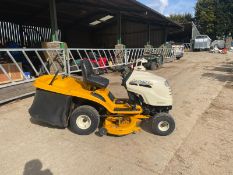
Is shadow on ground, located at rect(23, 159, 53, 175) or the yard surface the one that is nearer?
shadow on ground, located at rect(23, 159, 53, 175)

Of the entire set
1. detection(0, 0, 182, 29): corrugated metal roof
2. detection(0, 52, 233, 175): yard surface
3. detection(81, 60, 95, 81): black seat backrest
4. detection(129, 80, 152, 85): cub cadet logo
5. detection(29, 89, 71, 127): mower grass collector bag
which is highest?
detection(0, 0, 182, 29): corrugated metal roof

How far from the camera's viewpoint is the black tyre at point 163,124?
371 centimetres

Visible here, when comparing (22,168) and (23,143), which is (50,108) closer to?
(23,143)

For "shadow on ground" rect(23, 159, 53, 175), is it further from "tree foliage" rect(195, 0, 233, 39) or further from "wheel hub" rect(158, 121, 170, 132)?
"tree foliage" rect(195, 0, 233, 39)

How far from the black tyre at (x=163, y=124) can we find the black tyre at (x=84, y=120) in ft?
3.23

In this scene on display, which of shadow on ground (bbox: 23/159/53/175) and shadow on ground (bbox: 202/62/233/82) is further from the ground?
shadow on ground (bbox: 202/62/233/82)

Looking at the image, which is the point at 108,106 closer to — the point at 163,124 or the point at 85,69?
the point at 85,69

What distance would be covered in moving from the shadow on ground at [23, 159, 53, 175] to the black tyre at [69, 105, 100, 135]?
0.89m

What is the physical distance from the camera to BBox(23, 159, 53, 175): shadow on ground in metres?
2.74

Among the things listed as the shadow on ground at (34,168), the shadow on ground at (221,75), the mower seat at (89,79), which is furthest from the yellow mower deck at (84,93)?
the shadow on ground at (221,75)

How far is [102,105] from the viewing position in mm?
3639

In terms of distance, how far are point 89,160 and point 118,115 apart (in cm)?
95

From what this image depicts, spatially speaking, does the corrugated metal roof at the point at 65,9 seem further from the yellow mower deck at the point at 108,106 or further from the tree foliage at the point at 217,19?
the tree foliage at the point at 217,19

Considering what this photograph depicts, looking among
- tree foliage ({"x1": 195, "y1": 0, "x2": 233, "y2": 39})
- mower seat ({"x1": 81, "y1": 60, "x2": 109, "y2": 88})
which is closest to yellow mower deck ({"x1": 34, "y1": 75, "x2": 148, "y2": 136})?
mower seat ({"x1": 81, "y1": 60, "x2": 109, "y2": 88})
